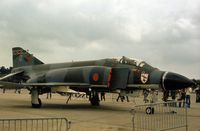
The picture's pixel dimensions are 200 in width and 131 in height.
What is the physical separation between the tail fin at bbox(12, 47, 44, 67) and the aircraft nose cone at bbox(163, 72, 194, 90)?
1013 centimetres

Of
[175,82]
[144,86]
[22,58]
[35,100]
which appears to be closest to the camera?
[175,82]

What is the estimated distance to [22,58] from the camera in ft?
74.7

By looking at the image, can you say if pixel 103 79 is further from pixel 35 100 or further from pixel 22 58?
pixel 22 58

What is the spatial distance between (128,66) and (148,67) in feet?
3.14

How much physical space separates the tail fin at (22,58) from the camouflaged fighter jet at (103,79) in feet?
11.7

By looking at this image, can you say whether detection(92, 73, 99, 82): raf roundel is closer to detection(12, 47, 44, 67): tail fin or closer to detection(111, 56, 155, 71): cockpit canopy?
detection(111, 56, 155, 71): cockpit canopy

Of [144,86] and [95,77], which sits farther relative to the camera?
[95,77]

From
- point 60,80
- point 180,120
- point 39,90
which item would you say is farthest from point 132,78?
point 180,120

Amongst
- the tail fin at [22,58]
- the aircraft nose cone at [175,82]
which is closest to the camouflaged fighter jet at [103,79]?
the aircraft nose cone at [175,82]

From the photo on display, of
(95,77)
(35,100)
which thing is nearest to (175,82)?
(95,77)

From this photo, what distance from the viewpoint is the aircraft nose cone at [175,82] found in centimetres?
1466

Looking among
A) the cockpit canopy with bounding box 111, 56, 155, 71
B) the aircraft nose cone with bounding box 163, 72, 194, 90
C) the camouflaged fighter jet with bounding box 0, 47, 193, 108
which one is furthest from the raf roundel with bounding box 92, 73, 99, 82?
the aircraft nose cone with bounding box 163, 72, 194, 90

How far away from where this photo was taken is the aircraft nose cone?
14656 millimetres

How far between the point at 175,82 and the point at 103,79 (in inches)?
133
